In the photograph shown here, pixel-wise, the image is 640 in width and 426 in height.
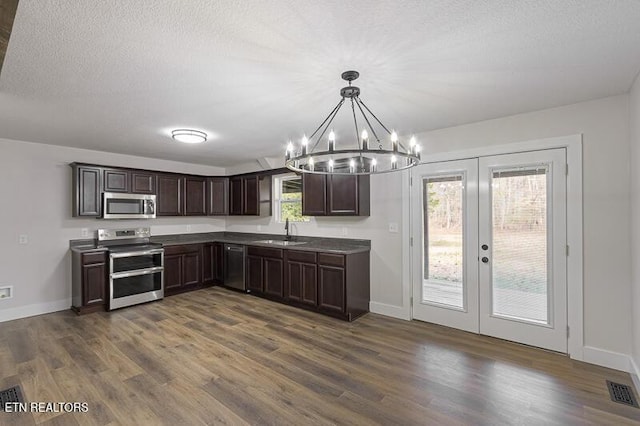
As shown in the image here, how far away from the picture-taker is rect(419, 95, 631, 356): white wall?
2.72 metres

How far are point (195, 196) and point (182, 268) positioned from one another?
1443mm

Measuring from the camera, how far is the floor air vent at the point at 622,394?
7.42 feet

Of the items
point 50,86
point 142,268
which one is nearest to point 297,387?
point 50,86

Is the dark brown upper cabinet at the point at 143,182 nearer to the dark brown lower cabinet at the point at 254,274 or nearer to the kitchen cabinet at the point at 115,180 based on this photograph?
the kitchen cabinet at the point at 115,180

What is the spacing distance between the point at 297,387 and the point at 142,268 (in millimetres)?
3551

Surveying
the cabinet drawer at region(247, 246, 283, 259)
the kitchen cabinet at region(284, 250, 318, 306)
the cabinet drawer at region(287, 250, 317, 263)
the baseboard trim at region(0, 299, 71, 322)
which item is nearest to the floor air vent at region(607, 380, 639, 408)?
the kitchen cabinet at region(284, 250, 318, 306)

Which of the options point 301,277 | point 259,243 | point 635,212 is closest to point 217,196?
point 259,243

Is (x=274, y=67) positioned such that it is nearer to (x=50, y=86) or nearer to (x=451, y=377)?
(x=50, y=86)

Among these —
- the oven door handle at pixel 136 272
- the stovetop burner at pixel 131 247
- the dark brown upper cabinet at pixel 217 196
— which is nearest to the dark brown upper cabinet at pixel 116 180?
the stovetop burner at pixel 131 247

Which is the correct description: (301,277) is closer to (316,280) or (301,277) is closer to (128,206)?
(316,280)

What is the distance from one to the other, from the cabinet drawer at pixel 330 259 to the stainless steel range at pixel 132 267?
277 cm

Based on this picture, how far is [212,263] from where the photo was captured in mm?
5844

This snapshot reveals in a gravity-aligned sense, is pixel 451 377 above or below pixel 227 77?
below

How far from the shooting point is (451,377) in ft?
8.45
